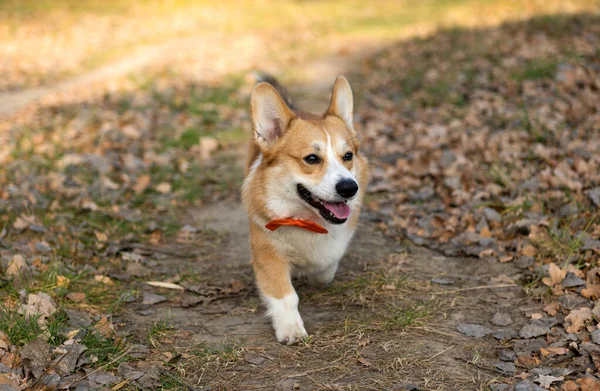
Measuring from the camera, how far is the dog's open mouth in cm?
354

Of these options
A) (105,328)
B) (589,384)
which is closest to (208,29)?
(105,328)

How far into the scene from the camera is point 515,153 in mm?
5371

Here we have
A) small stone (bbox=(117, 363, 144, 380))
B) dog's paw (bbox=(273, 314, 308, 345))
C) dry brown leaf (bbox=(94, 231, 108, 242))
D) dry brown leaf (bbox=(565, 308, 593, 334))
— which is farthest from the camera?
dry brown leaf (bbox=(94, 231, 108, 242))

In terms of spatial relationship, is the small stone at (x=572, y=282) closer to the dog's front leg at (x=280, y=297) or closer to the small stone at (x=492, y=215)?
the small stone at (x=492, y=215)

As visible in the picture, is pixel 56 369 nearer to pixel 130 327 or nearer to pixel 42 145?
pixel 130 327

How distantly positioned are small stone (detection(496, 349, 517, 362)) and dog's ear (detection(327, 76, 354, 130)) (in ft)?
5.37

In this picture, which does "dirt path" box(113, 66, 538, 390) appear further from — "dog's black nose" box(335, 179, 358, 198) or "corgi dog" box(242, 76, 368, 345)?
"dog's black nose" box(335, 179, 358, 198)

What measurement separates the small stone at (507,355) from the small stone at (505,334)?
12 cm

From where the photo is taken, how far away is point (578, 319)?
3.31 meters

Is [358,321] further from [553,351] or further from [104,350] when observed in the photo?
[104,350]

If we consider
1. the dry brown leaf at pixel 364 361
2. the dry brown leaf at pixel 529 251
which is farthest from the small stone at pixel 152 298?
the dry brown leaf at pixel 529 251

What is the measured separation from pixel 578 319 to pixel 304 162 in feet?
5.59

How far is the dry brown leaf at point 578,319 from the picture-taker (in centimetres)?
329

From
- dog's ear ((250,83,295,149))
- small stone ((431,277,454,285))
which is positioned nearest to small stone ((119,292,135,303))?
dog's ear ((250,83,295,149))
